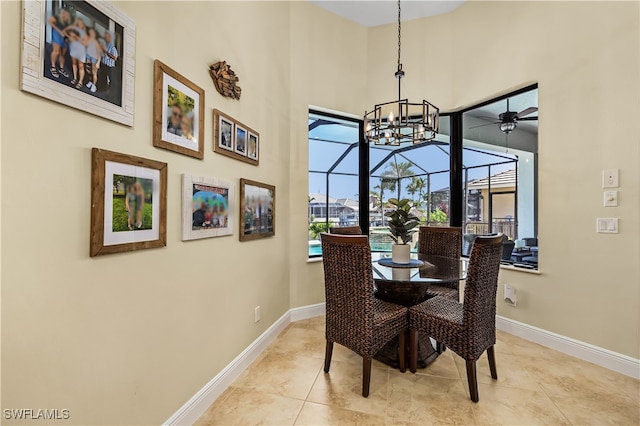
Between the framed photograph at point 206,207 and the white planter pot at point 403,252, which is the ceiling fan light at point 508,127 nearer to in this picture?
the white planter pot at point 403,252

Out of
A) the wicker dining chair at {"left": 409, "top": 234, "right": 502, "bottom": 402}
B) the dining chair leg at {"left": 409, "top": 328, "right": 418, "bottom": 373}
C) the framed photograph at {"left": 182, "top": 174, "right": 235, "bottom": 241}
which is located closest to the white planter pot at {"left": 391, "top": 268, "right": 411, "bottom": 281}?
the wicker dining chair at {"left": 409, "top": 234, "right": 502, "bottom": 402}

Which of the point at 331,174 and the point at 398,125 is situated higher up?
the point at 398,125

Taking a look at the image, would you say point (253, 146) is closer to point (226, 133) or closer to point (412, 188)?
point (226, 133)

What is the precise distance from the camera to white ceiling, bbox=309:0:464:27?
3284 millimetres

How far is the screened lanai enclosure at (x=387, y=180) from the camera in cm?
339

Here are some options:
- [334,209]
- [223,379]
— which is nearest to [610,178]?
[334,209]

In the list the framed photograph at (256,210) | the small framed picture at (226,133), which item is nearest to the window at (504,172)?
the framed photograph at (256,210)

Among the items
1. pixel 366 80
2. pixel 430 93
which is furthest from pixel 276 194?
pixel 430 93

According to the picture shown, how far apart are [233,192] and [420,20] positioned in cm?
322

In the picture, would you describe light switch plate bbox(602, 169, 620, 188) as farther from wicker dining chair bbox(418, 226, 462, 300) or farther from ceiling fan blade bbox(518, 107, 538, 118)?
wicker dining chair bbox(418, 226, 462, 300)

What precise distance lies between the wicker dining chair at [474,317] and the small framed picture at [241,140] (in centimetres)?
177

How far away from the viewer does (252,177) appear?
2.40 meters

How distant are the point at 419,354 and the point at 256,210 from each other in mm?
1767

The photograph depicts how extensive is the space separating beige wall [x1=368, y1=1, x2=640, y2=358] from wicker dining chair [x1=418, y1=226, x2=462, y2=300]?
642 mm
